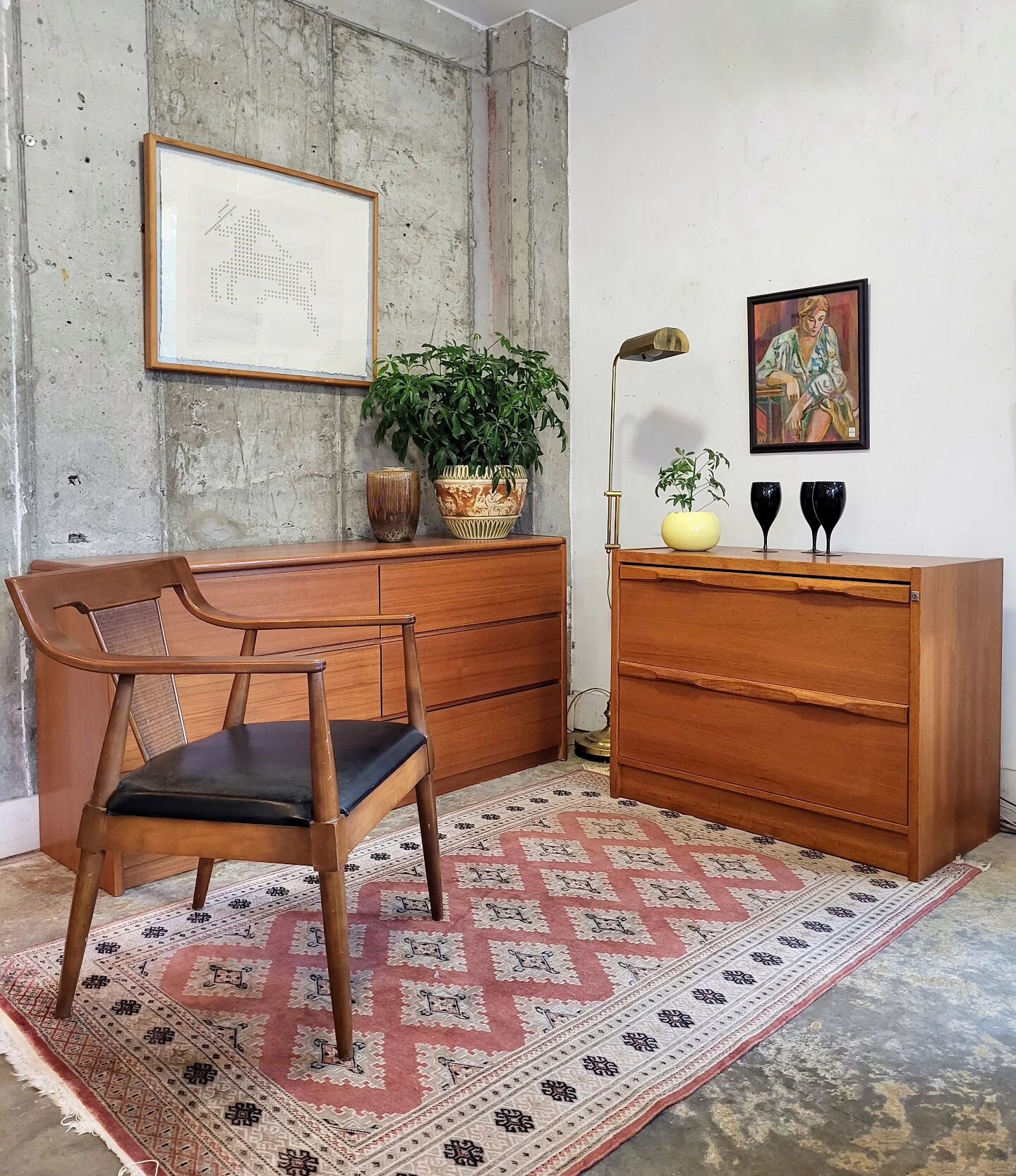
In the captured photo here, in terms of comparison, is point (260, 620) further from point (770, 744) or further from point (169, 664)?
point (770, 744)

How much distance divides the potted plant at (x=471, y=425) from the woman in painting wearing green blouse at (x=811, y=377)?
2.64ft

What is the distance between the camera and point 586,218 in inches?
155

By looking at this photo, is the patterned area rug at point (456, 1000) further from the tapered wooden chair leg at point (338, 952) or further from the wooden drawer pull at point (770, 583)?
the wooden drawer pull at point (770, 583)

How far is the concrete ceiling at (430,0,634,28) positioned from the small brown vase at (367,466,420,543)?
194 cm

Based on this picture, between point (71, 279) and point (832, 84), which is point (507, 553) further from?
point (832, 84)

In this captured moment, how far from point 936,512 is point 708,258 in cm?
A: 126

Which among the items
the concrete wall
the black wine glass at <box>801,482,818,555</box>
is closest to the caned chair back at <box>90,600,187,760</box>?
the concrete wall

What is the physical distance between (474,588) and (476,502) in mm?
318

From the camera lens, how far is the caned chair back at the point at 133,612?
1.82 m

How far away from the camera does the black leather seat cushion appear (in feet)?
5.52

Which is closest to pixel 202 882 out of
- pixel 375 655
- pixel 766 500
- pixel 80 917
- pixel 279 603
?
pixel 80 917

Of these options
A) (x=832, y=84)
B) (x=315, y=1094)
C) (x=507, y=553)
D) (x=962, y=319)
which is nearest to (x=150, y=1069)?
(x=315, y=1094)

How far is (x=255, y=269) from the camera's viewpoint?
10.4 ft

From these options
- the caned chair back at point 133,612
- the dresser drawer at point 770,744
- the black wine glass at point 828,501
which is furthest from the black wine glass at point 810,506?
the caned chair back at point 133,612
